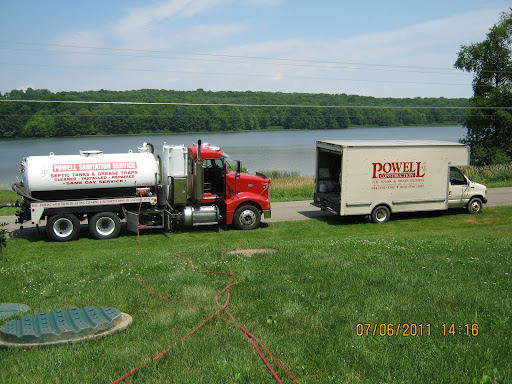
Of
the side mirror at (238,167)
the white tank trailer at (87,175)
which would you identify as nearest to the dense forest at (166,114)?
the white tank trailer at (87,175)

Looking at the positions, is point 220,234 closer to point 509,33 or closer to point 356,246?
point 356,246

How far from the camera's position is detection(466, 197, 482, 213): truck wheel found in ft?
68.6

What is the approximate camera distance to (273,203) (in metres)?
24.5

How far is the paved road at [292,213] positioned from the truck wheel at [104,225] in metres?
2.82

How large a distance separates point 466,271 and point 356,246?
3.31m

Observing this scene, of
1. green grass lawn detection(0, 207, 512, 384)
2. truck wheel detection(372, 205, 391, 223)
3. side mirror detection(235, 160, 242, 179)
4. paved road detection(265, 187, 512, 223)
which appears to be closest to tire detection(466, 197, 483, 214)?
paved road detection(265, 187, 512, 223)

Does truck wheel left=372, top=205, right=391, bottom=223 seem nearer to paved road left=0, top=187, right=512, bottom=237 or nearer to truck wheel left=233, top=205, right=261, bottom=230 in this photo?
paved road left=0, top=187, right=512, bottom=237

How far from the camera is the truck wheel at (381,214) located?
1902 cm

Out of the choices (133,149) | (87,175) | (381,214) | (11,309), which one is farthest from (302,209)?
(133,149)

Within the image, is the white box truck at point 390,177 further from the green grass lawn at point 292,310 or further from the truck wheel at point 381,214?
the green grass lawn at point 292,310

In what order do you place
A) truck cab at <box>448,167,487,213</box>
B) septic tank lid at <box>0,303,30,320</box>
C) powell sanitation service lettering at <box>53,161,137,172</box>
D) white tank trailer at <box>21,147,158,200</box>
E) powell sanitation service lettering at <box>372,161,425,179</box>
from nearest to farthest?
septic tank lid at <box>0,303,30,320</box>, white tank trailer at <box>21,147,158,200</box>, powell sanitation service lettering at <box>53,161,137,172</box>, powell sanitation service lettering at <box>372,161,425,179</box>, truck cab at <box>448,167,487,213</box>

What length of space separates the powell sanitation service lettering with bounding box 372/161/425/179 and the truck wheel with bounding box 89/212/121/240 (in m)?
9.59

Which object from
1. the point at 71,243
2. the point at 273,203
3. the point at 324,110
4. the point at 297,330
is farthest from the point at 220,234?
the point at 324,110

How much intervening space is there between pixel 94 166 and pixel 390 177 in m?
10.8
